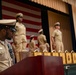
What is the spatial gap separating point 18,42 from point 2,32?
2.38 metres

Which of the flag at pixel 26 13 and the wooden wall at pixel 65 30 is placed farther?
the wooden wall at pixel 65 30

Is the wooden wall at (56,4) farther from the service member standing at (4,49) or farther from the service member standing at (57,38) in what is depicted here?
the service member standing at (4,49)

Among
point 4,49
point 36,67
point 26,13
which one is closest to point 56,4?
point 26,13

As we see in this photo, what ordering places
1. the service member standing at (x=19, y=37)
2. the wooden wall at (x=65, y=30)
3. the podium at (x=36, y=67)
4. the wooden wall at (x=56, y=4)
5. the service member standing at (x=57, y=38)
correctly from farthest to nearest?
1. the wooden wall at (x=65, y=30)
2. the wooden wall at (x=56, y=4)
3. the service member standing at (x=57, y=38)
4. the service member standing at (x=19, y=37)
5. the podium at (x=36, y=67)

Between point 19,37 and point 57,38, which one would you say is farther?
point 57,38

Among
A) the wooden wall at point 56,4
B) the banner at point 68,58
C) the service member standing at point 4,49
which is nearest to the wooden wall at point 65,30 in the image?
the wooden wall at point 56,4

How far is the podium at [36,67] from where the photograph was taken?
3.57ft

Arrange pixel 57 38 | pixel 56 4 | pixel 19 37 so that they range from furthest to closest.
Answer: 1. pixel 56 4
2. pixel 57 38
3. pixel 19 37

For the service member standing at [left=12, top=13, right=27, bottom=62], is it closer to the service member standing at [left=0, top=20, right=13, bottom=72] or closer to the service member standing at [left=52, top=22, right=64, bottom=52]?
the service member standing at [left=52, top=22, right=64, bottom=52]

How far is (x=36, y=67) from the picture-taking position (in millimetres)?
1091

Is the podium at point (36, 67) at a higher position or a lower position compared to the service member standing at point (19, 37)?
lower

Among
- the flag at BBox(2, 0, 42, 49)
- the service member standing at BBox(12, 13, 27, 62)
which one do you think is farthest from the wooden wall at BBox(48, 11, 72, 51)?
the service member standing at BBox(12, 13, 27, 62)

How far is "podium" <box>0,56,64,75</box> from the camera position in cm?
109

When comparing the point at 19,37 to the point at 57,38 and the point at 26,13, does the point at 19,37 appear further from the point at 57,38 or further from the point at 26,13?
the point at 26,13
